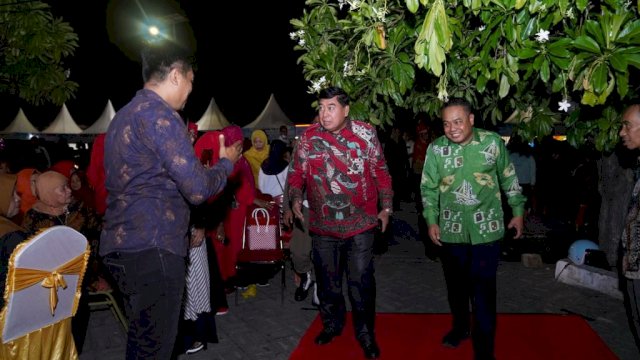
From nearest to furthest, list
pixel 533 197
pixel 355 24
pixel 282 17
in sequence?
pixel 355 24 < pixel 533 197 < pixel 282 17

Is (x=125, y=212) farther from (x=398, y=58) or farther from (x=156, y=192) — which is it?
(x=398, y=58)

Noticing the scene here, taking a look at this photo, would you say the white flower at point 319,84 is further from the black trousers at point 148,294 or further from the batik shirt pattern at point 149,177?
the black trousers at point 148,294

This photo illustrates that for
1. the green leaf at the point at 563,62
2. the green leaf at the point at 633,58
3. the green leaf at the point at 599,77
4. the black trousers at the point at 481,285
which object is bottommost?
the black trousers at the point at 481,285

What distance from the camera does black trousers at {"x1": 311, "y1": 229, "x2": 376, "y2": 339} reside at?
14.8ft

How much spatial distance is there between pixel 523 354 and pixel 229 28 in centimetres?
4382

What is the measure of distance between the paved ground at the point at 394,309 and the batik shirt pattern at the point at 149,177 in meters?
2.39

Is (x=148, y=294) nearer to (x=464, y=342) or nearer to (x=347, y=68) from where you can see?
(x=347, y=68)

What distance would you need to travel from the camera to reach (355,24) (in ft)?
11.8

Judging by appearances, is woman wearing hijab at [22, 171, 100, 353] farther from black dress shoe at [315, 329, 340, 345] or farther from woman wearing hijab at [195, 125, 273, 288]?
black dress shoe at [315, 329, 340, 345]

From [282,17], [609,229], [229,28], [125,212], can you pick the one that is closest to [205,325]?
[125,212]

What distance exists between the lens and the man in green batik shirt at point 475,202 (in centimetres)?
418

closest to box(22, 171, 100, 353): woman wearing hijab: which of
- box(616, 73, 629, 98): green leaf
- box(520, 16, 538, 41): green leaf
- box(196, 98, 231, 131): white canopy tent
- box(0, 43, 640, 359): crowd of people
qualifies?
box(0, 43, 640, 359): crowd of people

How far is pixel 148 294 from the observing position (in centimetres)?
277

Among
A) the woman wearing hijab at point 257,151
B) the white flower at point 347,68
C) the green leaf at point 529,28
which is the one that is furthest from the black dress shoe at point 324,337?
the woman wearing hijab at point 257,151
